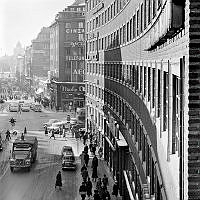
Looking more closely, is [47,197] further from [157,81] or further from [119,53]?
[157,81]

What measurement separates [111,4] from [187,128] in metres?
31.5

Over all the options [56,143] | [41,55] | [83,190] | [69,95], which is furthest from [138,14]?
[41,55]

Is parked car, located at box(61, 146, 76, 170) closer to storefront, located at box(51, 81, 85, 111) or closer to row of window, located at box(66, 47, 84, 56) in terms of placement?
storefront, located at box(51, 81, 85, 111)

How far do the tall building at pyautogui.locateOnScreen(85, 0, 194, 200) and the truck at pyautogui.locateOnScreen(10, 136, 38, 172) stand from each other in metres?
5.40

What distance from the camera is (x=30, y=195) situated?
3016cm

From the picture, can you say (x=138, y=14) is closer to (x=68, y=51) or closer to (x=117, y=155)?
(x=117, y=155)

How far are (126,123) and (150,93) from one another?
11249mm

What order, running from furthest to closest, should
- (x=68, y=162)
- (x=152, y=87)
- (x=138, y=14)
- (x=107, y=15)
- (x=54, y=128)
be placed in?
(x=54, y=128) < (x=107, y=15) < (x=68, y=162) < (x=138, y=14) < (x=152, y=87)

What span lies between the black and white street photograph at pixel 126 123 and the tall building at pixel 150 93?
21 mm

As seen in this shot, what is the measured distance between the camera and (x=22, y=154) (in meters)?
37.3

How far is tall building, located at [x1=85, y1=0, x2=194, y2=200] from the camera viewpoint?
902 cm

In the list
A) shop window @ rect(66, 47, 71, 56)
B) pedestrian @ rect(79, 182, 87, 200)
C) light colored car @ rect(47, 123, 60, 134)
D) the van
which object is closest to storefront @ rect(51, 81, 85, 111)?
shop window @ rect(66, 47, 71, 56)

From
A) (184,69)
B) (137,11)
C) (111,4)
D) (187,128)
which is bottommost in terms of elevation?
(187,128)

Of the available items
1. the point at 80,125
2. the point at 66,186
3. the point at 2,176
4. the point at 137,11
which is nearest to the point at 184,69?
the point at 137,11
